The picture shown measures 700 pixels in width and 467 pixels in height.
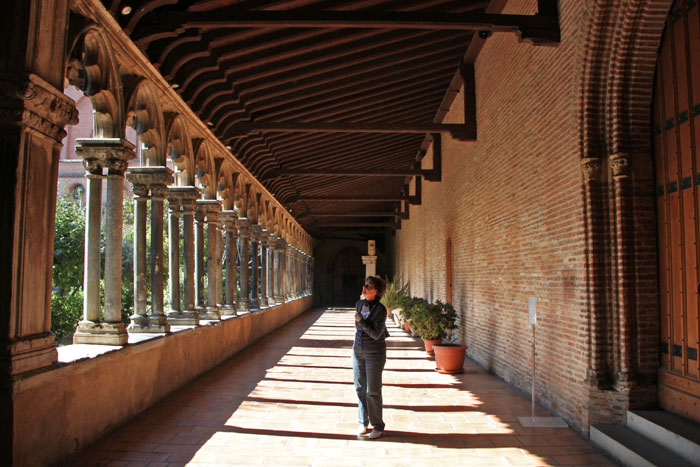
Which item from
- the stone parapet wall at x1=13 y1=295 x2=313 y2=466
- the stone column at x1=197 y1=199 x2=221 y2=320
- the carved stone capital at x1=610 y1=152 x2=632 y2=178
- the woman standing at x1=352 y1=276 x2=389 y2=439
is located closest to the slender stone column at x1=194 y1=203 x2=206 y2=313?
the stone column at x1=197 y1=199 x2=221 y2=320

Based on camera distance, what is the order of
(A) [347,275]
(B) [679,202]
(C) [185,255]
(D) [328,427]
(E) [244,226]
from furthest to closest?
1. (A) [347,275]
2. (E) [244,226]
3. (C) [185,255]
4. (D) [328,427]
5. (B) [679,202]

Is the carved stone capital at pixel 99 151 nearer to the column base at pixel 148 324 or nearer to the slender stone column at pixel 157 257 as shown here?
the slender stone column at pixel 157 257

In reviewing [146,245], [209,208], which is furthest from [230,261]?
[146,245]

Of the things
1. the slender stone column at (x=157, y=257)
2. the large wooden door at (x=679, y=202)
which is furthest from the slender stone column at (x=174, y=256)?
the large wooden door at (x=679, y=202)

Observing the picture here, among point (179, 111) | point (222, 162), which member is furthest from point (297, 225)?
point (179, 111)

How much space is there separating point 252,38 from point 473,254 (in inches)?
185

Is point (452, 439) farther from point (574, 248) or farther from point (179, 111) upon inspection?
point (179, 111)

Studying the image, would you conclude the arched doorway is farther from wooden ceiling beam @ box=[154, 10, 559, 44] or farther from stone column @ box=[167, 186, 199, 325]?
wooden ceiling beam @ box=[154, 10, 559, 44]

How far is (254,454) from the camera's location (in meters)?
4.07

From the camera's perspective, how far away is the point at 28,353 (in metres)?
3.42

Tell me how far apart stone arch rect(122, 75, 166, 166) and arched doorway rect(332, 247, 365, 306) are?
24.5 metres

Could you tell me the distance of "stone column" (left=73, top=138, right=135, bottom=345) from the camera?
488 cm

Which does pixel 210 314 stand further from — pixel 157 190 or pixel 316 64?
pixel 316 64

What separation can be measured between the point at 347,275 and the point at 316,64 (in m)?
23.8
